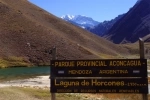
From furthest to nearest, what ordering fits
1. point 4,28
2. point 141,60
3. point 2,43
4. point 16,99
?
1. point 4,28
2. point 2,43
3. point 16,99
4. point 141,60

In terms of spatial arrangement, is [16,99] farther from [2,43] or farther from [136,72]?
[2,43]

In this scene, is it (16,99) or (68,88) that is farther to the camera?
(16,99)

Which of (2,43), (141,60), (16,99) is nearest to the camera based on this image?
(141,60)

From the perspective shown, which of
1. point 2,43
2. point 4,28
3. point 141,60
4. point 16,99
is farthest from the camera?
point 4,28

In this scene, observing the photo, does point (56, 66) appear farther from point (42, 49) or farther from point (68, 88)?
point (42, 49)

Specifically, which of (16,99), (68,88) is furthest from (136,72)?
(16,99)

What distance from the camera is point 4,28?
172625mm

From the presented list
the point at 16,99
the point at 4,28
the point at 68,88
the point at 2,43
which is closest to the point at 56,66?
the point at 68,88

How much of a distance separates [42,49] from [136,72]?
14902cm

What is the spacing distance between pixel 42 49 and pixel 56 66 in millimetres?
147837

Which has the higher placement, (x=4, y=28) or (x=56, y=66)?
(x=4, y=28)

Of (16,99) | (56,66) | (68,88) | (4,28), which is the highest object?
(4,28)

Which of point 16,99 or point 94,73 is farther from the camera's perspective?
point 16,99

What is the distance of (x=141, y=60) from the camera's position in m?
17.0
